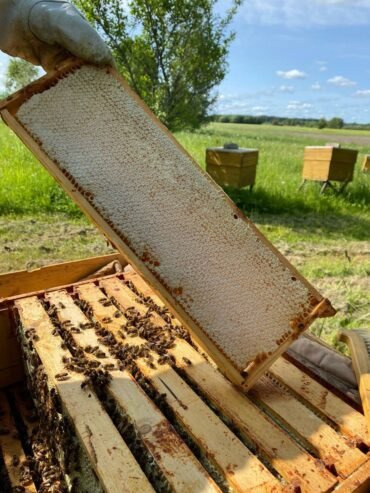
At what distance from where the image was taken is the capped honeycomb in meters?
1.76

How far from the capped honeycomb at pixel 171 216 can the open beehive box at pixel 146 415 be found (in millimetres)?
259

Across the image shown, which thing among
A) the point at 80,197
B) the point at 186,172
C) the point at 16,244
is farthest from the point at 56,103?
the point at 16,244

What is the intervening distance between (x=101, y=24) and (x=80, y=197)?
8.45 metres

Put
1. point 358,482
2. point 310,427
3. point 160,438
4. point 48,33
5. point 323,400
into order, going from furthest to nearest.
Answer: point 48,33
point 323,400
point 310,427
point 160,438
point 358,482

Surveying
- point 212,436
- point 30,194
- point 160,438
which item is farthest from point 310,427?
point 30,194

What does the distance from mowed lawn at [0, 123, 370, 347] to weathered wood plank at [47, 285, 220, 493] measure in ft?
6.87

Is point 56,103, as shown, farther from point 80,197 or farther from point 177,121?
point 177,121

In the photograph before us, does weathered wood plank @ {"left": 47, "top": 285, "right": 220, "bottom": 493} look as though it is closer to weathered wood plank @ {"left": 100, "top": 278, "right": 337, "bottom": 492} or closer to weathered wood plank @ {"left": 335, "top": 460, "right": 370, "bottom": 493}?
weathered wood plank @ {"left": 100, "top": 278, "right": 337, "bottom": 492}

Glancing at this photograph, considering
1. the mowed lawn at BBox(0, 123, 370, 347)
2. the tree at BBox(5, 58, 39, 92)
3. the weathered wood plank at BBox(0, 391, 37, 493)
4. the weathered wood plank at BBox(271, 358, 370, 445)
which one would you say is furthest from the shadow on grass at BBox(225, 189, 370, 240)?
the tree at BBox(5, 58, 39, 92)

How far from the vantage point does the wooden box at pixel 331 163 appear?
8.27 m

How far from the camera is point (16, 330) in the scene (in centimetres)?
238

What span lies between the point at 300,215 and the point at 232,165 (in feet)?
5.14

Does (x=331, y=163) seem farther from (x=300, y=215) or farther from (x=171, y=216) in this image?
(x=171, y=216)

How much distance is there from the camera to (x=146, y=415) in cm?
164
